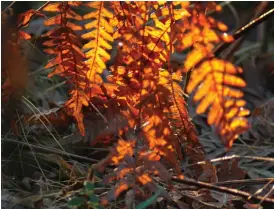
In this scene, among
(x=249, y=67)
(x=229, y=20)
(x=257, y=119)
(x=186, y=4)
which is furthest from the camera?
(x=229, y=20)

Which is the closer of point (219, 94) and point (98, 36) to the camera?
point (219, 94)

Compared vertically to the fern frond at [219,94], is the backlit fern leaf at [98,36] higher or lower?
higher

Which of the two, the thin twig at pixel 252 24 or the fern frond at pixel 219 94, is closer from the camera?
the fern frond at pixel 219 94

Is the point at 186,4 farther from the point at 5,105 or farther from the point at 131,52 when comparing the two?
the point at 5,105

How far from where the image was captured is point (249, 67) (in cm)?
195

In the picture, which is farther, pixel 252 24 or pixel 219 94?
pixel 252 24

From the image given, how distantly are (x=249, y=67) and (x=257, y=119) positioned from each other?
0.44 m

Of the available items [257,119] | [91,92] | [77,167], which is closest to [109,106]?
[91,92]

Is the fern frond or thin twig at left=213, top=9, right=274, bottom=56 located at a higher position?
thin twig at left=213, top=9, right=274, bottom=56

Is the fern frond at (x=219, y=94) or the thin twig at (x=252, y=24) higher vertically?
the thin twig at (x=252, y=24)

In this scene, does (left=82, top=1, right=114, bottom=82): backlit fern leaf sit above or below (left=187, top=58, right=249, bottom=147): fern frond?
above

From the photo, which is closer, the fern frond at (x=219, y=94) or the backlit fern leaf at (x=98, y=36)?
the fern frond at (x=219, y=94)

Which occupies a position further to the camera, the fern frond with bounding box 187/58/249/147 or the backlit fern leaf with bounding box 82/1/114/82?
the backlit fern leaf with bounding box 82/1/114/82

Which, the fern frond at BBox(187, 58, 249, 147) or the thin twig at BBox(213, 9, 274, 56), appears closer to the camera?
the fern frond at BBox(187, 58, 249, 147)
